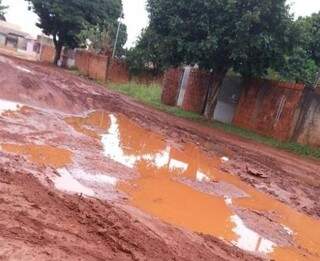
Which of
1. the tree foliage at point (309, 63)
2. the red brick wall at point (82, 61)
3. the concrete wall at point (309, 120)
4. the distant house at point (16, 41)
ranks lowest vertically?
the distant house at point (16, 41)

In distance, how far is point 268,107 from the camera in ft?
65.5

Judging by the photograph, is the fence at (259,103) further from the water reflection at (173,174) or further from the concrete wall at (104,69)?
the concrete wall at (104,69)

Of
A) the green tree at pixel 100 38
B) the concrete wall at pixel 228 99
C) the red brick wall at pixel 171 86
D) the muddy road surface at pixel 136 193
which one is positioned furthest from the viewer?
the green tree at pixel 100 38

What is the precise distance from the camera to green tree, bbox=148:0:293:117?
17.8m

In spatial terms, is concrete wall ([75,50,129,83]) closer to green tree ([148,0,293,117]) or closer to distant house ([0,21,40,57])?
green tree ([148,0,293,117])

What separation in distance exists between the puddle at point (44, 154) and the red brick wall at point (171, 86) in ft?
59.6

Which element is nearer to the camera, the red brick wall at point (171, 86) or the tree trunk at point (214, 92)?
the tree trunk at point (214, 92)

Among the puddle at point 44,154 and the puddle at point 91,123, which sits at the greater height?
the puddle at point 44,154

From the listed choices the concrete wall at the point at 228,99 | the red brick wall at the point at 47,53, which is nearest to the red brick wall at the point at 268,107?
the concrete wall at the point at 228,99

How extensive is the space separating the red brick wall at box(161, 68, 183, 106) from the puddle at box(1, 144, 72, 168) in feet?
59.6

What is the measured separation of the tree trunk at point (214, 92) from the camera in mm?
20859

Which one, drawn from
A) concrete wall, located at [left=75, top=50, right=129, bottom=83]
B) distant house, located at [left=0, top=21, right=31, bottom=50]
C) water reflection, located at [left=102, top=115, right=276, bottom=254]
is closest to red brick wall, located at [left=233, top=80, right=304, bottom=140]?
water reflection, located at [left=102, top=115, right=276, bottom=254]

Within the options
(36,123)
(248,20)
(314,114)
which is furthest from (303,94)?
(36,123)

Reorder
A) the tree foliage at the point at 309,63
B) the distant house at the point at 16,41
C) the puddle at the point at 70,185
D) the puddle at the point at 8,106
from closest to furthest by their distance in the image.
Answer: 1. the puddle at the point at 70,185
2. the puddle at the point at 8,106
3. the tree foliage at the point at 309,63
4. the distant house at the point at 16,41
